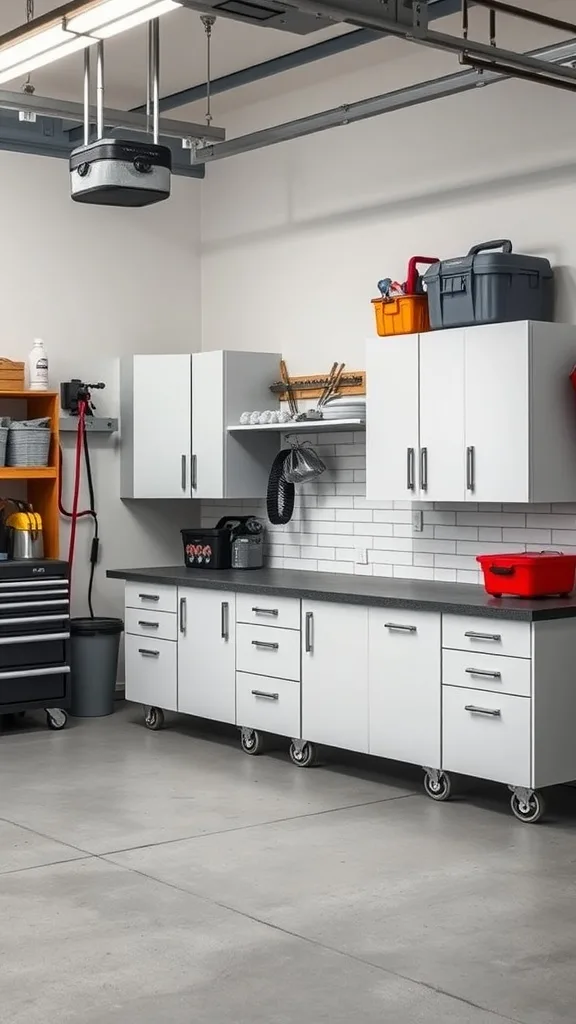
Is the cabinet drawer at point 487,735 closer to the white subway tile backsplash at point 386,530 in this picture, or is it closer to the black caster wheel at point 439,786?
the black caster wheel at point 439,786

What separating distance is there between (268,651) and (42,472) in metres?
1.94

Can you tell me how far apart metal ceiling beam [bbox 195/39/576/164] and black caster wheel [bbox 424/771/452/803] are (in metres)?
3.11

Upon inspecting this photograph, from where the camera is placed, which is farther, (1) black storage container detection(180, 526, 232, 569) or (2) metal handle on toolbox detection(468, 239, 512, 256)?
(1) black storage container detection(180, 526, 232, 569)

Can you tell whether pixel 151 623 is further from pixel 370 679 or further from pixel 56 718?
pixel 370 679

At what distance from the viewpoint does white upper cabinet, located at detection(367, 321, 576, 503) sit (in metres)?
5.97

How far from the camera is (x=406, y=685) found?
6.09m

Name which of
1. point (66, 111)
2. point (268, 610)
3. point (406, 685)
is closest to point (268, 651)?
point (268, 610)

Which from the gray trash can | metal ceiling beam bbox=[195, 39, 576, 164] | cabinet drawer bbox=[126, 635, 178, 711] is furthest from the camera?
the gray trash can

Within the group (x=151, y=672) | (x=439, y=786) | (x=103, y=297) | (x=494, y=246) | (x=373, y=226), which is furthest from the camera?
(x=103, y=297)

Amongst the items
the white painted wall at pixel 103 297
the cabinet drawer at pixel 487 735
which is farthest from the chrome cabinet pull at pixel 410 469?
the white painted wall at pixel 103 297

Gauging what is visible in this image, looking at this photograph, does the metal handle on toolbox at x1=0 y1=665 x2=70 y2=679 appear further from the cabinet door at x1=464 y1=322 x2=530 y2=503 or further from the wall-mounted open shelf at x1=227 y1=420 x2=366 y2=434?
the cabinet door at x1=464 y1=322 x2=530 y2=503

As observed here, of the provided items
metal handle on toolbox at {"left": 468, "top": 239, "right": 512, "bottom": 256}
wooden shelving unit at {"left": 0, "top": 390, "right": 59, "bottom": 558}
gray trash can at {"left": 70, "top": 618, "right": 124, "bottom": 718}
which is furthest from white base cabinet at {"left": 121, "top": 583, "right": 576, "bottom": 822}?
metal handle on toolbox at {"left": 468, "top": 239, "right": 512, "bottom": 256}

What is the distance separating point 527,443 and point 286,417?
1.99 meters

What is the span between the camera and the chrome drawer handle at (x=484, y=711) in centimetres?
565
